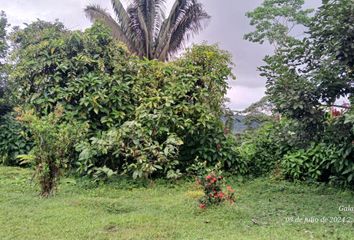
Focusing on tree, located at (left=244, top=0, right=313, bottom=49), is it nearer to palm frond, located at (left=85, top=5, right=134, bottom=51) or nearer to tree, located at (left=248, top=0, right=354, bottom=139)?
palm frond, located at (left=85, top=5, right=134, bottom=51)

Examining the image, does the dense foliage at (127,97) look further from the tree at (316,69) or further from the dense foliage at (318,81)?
the tree at (316,69)

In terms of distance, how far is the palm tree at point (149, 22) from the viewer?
12.7 meters

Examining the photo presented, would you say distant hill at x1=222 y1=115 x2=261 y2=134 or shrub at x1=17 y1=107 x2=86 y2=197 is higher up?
distant hill at x1=222 y1=115 x2=261 y2=134

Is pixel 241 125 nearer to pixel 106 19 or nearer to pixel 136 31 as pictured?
pixel 136 31

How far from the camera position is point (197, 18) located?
12.9 meters

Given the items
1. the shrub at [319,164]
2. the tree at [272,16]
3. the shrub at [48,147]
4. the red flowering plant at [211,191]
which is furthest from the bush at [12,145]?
the tree at [272,16]

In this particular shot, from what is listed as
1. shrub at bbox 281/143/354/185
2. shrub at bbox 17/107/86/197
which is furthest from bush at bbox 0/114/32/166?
shrub at bbox 281/143/354/185

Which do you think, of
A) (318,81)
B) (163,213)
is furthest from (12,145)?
(318,81)

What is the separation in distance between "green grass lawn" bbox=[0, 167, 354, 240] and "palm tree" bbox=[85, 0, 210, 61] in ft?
27.0

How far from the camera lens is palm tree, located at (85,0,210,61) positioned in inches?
501

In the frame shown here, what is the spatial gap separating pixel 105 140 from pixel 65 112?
1.03 metres

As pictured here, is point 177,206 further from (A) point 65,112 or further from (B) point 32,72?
(B) point 32,72

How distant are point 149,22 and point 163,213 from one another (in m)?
10.0

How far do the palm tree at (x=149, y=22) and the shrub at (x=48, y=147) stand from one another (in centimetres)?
863
